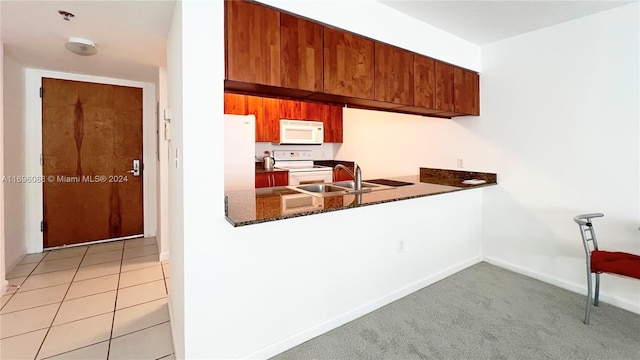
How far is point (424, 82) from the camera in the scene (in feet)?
8.63

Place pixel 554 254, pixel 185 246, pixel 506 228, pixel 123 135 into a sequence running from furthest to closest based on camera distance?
1. pixel 123 135
2. pixel 506 228
3. pixel 554 254
4. pixel 185 246

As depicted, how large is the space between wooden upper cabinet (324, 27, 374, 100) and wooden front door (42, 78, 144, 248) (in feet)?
10.3

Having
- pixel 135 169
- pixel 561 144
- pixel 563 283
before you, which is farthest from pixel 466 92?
pixel 135 169

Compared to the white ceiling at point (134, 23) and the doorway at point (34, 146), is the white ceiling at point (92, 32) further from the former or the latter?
the doorway at point (34, 146)

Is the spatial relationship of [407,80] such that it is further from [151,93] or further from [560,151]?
[151,93]

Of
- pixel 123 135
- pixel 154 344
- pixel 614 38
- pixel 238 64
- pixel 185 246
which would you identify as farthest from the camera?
pixel 123 135

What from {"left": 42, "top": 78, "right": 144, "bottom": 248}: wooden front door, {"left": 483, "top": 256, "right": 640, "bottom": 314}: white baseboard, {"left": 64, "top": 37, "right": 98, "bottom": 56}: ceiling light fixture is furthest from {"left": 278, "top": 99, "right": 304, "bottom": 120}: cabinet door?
{"left": 483, "top": 256, "right": 640, "bottom": 314}: white baseboard

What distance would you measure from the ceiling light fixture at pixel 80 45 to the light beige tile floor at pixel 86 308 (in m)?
2.03

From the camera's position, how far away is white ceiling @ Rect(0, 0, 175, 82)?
1857 millimetres

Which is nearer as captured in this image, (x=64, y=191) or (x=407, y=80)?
(x=407, y=80)

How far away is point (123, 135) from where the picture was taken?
3889 millimetres

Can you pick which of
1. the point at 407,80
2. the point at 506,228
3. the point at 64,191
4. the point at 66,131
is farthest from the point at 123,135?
the point at 506,228

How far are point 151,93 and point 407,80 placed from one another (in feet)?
11.1

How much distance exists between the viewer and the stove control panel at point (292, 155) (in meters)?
4.59
